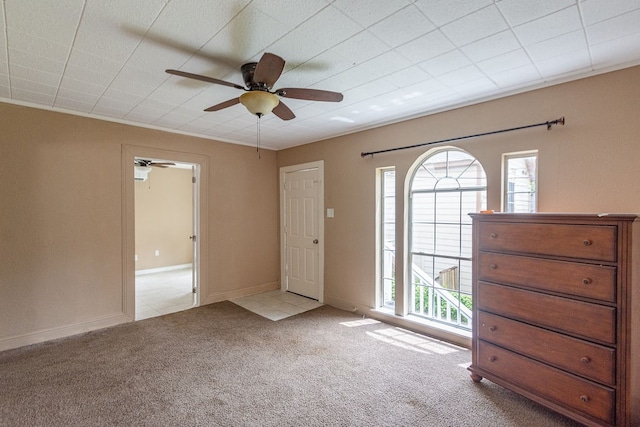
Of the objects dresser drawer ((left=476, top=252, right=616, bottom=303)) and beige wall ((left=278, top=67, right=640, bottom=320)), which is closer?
dresser drawer ((left=476, top=252, right=616, bottom=303))

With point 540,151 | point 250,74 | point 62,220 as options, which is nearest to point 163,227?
point 62,220

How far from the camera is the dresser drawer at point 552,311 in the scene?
1.83 m

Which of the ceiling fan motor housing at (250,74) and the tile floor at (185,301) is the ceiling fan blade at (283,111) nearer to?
the ceiling fan motor housing at (250,74)

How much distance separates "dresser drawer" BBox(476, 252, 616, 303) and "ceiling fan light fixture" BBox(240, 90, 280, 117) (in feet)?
6.59

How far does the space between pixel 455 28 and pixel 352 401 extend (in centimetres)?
257

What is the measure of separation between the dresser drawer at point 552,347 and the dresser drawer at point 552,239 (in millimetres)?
544

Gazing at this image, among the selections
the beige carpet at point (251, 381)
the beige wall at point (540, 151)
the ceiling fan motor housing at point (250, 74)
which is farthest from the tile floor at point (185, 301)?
the ceiling fan motor housing at point (250, 74)

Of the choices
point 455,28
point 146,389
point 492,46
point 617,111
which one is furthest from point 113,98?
point 617,111

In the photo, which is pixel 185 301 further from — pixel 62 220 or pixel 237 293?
pixel 62 220

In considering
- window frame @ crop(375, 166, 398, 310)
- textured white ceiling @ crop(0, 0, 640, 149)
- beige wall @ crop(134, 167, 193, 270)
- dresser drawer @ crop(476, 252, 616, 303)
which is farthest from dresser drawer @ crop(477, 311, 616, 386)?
beige wall @ crop(134, 167, 193, 270)

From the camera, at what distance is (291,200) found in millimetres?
5047

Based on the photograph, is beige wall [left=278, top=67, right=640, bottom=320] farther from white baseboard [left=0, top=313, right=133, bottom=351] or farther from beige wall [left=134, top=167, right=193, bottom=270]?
beige wall [left=134, top=167, right=193, bottom=270]

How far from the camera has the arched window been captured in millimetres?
3184

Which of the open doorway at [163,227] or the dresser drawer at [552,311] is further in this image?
the open doorway at [163,227]
